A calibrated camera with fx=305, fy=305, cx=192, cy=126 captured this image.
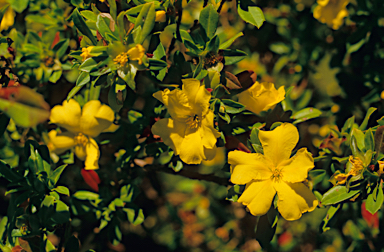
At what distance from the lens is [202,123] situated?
1.15 meters

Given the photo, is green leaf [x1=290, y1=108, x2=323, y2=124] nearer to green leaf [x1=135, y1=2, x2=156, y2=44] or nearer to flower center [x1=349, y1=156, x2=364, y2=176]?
flower center [x1=349, y1=156, x2=364, y2=176]

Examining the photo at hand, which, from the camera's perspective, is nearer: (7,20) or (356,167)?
(356,167)

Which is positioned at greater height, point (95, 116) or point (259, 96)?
point (259, 96)

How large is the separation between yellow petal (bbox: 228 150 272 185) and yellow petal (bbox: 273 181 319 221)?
7 cm

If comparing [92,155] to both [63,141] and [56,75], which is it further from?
[56,75]

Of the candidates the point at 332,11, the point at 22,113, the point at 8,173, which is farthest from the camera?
the point at 332,11

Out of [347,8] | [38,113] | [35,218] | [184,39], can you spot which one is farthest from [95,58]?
[347,8]

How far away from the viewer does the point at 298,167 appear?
1138mm

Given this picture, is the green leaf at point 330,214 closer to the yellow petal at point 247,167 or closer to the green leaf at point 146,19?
the yellow petal at point 247,167

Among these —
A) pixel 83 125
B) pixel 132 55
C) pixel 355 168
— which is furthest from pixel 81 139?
pixel 355 168

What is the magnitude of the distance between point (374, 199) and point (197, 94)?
761mm

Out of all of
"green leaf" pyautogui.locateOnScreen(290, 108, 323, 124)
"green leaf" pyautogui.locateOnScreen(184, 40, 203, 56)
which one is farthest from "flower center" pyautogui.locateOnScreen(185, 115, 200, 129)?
"green leaf" pyautogui.locateOnScreen(290, 108, 323, 124)

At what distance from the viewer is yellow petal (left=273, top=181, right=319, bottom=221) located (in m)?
1.11

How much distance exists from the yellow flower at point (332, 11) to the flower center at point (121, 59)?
1.09 m
